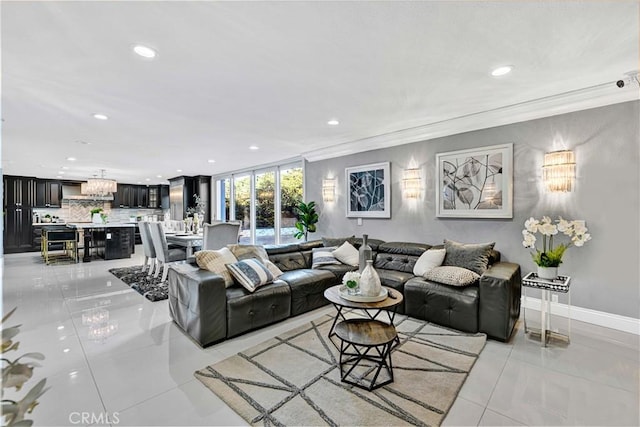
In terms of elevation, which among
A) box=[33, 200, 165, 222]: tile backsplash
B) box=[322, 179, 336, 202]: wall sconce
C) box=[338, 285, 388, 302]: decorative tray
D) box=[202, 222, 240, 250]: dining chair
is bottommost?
box=[338, 285, 388, 302]: decorative tray

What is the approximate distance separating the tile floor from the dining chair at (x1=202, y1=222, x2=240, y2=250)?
1.56 meters

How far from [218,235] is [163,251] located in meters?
1.00

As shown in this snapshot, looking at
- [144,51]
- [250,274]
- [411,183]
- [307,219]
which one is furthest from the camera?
[307,219]

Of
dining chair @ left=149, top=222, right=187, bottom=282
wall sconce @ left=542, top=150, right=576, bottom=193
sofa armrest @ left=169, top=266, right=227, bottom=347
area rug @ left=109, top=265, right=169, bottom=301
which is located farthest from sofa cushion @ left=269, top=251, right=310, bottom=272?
wall sconce @ left=542, top=150, right=576, bottom=193

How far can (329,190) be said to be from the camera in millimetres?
6008

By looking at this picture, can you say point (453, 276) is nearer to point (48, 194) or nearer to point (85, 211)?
point (48, 194)

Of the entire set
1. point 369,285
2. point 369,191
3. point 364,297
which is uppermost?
point 369,191

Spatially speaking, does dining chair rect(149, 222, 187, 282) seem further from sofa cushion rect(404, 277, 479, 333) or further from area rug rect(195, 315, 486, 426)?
sofa cushion rect(404, 277, 479, 333)

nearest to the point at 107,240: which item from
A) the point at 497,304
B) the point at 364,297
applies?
the point at 364,297

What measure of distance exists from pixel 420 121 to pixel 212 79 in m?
2.86

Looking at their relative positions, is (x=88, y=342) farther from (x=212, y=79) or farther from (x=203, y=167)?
(x=203, y=167)

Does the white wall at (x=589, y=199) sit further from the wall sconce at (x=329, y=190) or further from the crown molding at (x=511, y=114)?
the wall sconce at (x=329, y=190)

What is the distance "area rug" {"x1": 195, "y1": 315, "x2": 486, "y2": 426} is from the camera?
188 centimetres

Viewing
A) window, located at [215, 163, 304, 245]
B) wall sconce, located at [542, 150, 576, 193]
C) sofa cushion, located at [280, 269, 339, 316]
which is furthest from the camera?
window, located at [215, 163, 304, 245]
